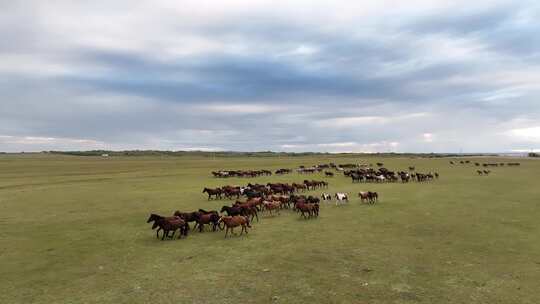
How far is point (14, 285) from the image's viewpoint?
33.7 feet

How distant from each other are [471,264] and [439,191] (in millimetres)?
19636

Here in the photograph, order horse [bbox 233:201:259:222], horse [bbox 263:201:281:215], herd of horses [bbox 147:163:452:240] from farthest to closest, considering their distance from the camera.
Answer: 1. horse [bbox 263:201:281:215]
2. horse [bbox 233:201:259:222]
3. herd of horses [bbox 147:163:452:240]

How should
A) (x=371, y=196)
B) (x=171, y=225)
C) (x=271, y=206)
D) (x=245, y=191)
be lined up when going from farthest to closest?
1. (x=245, y=191)
2. (x=371, y=196)
3. (x=271, y=206)
4. (x=171, y=225)

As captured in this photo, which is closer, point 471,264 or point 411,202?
point 471,264

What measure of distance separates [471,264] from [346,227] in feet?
19.3

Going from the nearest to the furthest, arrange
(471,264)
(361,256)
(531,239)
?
(471,264), (361,256), (531,239)

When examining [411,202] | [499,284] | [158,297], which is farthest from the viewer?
[411,202]

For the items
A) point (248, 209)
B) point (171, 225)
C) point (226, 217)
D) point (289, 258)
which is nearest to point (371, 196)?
point (248, 209)

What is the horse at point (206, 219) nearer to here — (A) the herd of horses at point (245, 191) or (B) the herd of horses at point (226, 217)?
(B) the herd of horses at point (226, 217)

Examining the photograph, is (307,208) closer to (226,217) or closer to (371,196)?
(226,217)

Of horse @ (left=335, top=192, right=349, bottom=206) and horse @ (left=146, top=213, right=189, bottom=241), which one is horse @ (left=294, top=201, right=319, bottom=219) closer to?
horse @ (left=335, top=192, right=349, bottom=206)

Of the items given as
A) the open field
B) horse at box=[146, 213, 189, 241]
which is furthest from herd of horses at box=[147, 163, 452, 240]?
the open field

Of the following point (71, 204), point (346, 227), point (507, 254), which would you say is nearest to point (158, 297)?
point (346, 227)

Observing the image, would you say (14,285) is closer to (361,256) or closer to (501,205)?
(361,256)
